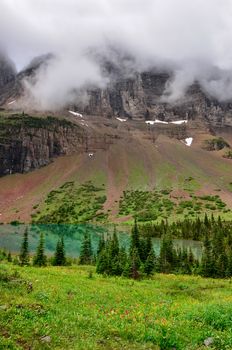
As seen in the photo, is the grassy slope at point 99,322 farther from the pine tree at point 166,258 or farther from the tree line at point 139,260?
the pine tree at point 166,258

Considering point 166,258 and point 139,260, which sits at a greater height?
point 139,260

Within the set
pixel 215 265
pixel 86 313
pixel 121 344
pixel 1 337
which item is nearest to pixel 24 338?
pixel 1 337

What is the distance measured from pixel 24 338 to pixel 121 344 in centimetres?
403

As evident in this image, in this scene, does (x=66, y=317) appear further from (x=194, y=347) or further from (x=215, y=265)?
(x=215, y=265)

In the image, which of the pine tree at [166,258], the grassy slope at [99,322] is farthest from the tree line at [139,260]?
the grassy slope at [99,322]

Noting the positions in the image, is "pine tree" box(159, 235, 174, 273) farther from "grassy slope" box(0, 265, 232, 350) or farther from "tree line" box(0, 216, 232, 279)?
"grassy slope" box(0, 265, 232, 350)

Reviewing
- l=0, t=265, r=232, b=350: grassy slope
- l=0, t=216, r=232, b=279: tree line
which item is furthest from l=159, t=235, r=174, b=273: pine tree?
l=0, t=265, r=232, b=350: grassy slope

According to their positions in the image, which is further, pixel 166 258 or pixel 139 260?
pixel 166 258

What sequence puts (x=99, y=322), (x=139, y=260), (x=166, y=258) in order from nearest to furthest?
(x=99, y=322) < (x=139, y=260) < (x=166, y=258)

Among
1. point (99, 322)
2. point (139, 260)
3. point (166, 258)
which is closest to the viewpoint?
point (99, 322)

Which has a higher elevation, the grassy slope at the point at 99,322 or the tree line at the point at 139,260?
the grassy slope at the point at 99,322

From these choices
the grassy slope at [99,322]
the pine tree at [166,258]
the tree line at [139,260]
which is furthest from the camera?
the pine tree at [166,258]

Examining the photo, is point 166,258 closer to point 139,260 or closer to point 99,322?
point 139,260

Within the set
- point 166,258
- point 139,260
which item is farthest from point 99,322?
point 166,258
